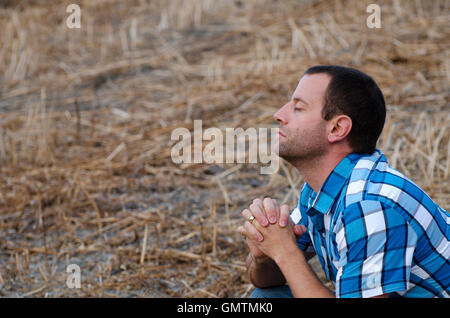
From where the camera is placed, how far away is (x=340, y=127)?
219cm

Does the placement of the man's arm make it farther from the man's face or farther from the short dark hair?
the short dark hair

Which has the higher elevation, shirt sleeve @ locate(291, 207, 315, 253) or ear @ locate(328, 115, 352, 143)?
Result: ear @ locate(328, 115, 352, 143)

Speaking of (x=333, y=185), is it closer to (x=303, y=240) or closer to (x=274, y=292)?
(x=303, y=240)

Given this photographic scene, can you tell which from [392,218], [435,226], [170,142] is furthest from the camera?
[170,142]

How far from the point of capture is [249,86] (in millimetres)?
5977

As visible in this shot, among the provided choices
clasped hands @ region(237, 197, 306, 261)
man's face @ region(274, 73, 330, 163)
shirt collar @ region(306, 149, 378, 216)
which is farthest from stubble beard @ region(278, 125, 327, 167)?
clasped hands @ region(237, 197, 306, 261)

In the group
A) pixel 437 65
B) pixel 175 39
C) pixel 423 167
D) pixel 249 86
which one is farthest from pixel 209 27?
pixel 423 167

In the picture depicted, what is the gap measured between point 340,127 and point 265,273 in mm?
660

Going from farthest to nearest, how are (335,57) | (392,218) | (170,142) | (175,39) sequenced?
(175,39), (335,57), (170,142), (392,218)

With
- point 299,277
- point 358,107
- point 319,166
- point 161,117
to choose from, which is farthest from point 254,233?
point 161,117

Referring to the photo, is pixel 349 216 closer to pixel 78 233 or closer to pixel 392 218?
pixel 392 218

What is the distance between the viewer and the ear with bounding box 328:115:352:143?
2178 mm

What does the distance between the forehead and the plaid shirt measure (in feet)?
0.84

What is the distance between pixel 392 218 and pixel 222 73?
4.74m
